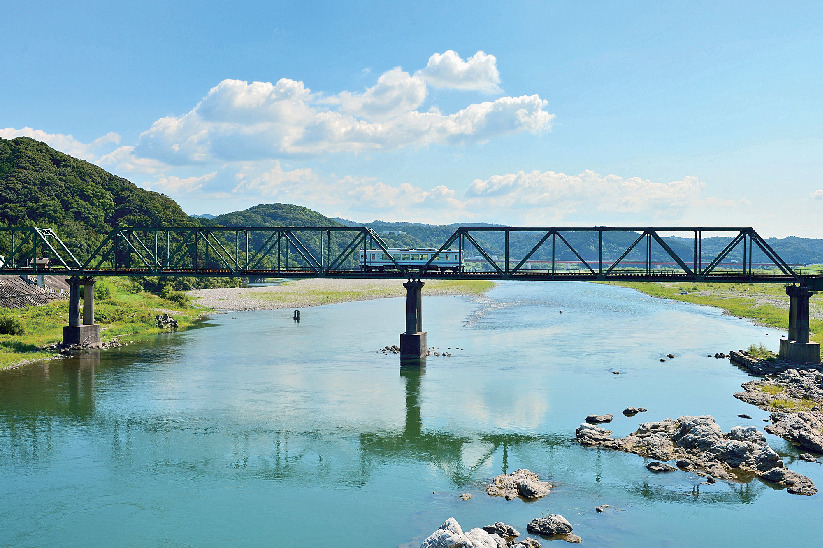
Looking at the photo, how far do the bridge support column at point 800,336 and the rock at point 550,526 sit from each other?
44.0m

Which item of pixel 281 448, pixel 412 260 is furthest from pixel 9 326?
pixel 281 448

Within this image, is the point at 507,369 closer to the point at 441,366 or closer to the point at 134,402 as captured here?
the point at 441,366

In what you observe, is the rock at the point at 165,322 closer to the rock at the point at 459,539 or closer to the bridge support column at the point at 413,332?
the bridge support column at the point at 413,332

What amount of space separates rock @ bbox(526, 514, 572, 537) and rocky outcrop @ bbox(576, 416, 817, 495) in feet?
35.7

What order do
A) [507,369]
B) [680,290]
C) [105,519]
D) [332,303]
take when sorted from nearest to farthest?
1. [105,519]
2. [507,369]
3. [332,303]
4. [680,290]

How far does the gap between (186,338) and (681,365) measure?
58561mm

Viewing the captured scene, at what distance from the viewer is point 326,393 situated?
52188mm

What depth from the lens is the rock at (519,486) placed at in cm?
3067

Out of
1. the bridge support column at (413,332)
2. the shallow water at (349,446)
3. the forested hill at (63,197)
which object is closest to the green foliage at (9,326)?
the shallow water at (349,446)

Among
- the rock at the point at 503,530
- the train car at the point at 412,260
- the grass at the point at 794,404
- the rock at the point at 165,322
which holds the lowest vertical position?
the rock at the point at 503,530

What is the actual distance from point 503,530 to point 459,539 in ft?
11.0

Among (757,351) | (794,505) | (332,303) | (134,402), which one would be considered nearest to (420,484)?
(794,505)

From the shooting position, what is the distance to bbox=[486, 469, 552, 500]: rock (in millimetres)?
30672

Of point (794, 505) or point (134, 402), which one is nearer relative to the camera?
point (794, 505)
